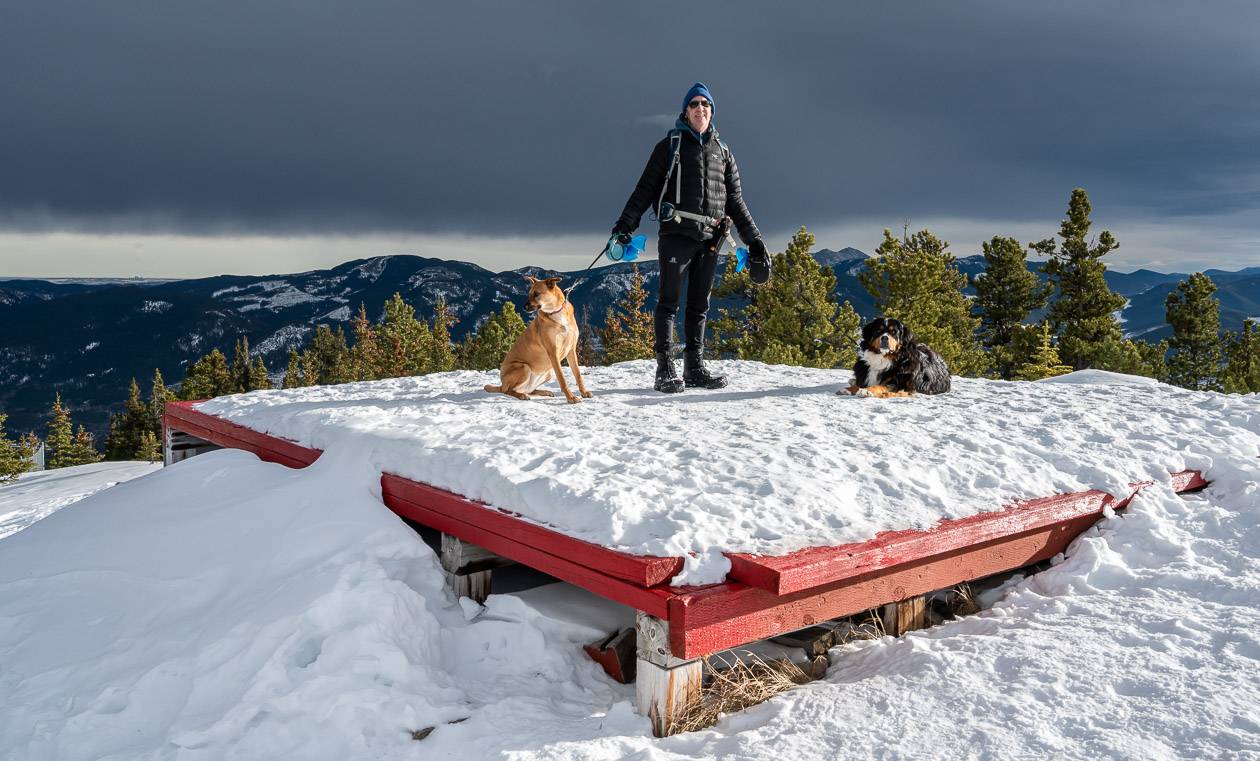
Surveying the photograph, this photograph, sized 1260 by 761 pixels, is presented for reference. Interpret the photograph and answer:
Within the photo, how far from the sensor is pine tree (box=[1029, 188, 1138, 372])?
31047mm

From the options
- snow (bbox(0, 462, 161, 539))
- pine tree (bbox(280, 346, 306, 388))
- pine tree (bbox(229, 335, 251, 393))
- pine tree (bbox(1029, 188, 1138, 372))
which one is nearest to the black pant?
snow (bbox(0, 462, 161, 539))

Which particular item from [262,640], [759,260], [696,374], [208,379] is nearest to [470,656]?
[262,640]

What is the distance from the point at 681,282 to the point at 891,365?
6.47 ft

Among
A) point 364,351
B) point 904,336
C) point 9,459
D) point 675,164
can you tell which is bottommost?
point 9,459

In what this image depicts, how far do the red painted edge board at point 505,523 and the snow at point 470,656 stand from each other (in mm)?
243

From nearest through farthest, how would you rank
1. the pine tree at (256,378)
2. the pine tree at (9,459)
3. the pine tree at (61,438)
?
the pine tree at (9,459), the pine tree at (61,438), the pine tree at (256,378)

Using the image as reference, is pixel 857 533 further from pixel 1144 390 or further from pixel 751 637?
pixel 1144 390

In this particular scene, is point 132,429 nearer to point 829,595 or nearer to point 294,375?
point 294,375

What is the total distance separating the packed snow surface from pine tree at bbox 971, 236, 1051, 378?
29765 millimetres

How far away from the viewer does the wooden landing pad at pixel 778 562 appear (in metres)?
2.90

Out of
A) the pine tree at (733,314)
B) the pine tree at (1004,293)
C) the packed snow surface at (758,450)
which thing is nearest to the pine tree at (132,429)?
the pine tree at (733,314)

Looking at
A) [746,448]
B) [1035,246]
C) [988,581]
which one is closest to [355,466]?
[746,448]

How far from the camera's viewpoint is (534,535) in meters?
3.45

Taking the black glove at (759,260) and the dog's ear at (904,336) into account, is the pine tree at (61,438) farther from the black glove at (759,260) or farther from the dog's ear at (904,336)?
the dog's ear at (904,336)
